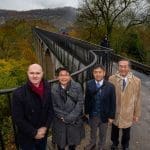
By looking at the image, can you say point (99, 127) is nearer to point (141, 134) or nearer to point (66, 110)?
point (66, 110)

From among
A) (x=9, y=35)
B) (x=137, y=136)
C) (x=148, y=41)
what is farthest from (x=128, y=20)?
(x=9, y=35)

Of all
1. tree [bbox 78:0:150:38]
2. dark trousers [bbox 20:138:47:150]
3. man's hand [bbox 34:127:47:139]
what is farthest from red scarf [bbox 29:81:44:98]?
tree [bbox 78:0:150:38]

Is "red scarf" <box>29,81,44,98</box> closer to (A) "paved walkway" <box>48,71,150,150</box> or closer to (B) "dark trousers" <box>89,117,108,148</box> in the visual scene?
(B) "dark trousers" <box>89,117,108,148</box>

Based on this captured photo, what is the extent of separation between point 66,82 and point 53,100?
1.10ft

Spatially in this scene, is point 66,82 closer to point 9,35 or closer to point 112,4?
point 112,4

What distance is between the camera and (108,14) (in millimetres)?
39375

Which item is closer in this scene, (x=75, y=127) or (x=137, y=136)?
(x=75, y=127)

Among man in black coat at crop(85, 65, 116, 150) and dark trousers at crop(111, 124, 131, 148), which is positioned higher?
man in black coat at crop(85, 65, 116, 150)

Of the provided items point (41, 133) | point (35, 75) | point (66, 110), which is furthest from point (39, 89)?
point (66, 110)

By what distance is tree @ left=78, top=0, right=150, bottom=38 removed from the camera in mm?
39062

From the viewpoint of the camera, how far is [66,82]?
17.4ft

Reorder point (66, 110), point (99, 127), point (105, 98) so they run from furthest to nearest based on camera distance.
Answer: point (99, 127) < point (105, 98) < point (66, 110)

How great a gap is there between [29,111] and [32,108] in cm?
6

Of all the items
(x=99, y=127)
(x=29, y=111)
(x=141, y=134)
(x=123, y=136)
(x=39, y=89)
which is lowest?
(x=141, y=134)
